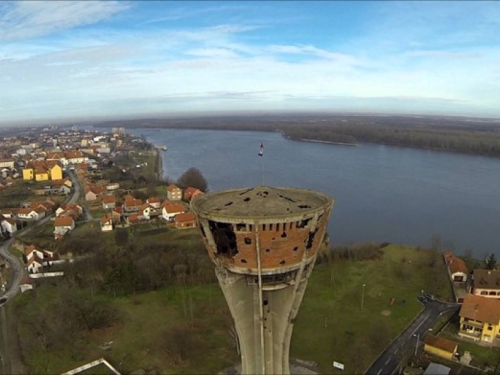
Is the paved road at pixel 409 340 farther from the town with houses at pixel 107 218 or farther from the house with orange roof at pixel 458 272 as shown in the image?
the house with orange roof at pixel 458 272

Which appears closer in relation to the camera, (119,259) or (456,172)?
(119,259)

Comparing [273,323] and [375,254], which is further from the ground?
[273,323]

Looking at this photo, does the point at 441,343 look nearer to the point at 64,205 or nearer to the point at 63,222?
the point at 63,222

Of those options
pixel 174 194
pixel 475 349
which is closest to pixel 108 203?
pixel 174 194

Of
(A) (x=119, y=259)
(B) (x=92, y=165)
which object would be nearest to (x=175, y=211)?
(A) (x=119, y=259)

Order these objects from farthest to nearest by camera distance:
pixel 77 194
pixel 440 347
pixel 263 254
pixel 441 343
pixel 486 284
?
pixel 77 194, pixel 486 284, pixel 441 343, pixel 440 347, pixel 263 254

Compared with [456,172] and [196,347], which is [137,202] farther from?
[456,172]

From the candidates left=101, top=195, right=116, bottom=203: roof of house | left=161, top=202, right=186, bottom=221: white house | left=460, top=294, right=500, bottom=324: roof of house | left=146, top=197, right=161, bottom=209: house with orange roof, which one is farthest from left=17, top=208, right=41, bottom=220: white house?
left=460, top=294, right=500, bottom=324: roof of house
